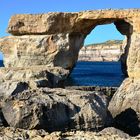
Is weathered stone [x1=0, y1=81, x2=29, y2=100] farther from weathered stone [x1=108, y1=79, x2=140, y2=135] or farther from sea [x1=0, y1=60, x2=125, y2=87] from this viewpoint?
sea [x1=0, y1=60, x2=125, y2=87]

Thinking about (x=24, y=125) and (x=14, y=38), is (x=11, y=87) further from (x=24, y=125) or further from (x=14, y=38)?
(x=14, y=38)

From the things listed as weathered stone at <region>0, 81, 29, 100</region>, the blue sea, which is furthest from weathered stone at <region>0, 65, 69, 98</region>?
weathered stone at <region>0, 81, 29, 100</region>

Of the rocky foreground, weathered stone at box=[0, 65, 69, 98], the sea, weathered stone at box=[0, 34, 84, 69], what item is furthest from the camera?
A: the sea

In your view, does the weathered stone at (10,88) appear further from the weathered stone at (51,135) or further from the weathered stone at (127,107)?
the weathered stone at (127,107)

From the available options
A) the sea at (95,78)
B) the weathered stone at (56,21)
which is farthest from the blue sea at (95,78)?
the weathered stone at (56,21)

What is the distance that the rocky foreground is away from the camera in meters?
20.3

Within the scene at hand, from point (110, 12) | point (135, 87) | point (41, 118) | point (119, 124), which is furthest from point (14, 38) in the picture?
point (41, 118)

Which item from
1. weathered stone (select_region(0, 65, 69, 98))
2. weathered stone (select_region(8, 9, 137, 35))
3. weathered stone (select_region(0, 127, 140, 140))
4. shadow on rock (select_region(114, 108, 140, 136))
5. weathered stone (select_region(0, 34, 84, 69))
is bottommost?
shadow on rock (select_region(114, 108, 140, 136))

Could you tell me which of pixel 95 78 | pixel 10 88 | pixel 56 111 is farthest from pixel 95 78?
pixel 56 111

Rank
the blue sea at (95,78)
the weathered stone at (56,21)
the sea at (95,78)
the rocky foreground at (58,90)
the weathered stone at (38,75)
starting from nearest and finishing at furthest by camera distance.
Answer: the rocky foreground at (58,90) → the weathered stone at (38,75) → the weathered stone at (56,21) → the sea at (95,78) → the blue sea at (95,78)

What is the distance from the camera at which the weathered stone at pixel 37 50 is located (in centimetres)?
4156

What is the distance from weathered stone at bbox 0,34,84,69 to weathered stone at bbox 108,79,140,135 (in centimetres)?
1225

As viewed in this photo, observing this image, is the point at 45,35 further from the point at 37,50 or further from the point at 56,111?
the point at 56,111

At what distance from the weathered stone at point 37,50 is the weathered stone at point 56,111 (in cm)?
1846
